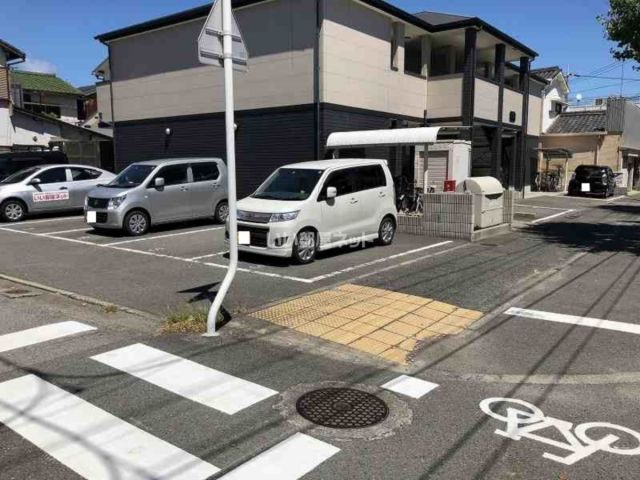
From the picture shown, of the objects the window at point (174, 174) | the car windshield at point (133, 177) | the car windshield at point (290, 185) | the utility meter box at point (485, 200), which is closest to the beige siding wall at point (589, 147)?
the utility meter box at point (485, 200)

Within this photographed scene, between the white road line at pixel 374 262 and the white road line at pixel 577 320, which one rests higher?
the white road line at pixel 374 262

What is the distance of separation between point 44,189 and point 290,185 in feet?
29.2

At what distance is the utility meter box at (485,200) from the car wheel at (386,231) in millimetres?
2155

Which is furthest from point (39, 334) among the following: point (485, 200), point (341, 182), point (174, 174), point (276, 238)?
point (485, 200)

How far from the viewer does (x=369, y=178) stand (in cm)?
1082

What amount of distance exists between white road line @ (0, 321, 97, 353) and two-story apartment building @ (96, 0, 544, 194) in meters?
10.6

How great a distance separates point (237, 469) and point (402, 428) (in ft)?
3.97

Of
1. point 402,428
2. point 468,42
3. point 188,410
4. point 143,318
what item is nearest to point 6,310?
point 143,318

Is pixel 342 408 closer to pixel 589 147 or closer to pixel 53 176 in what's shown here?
pixel 53 176

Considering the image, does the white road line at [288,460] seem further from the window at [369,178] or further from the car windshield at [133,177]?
the car windshield at [133,177]

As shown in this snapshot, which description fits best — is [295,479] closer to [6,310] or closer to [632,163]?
[6,310]

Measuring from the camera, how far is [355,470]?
10.9ft

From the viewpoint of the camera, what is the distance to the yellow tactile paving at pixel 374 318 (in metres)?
5.68

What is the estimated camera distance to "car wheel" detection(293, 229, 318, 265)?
9312 millimetres
